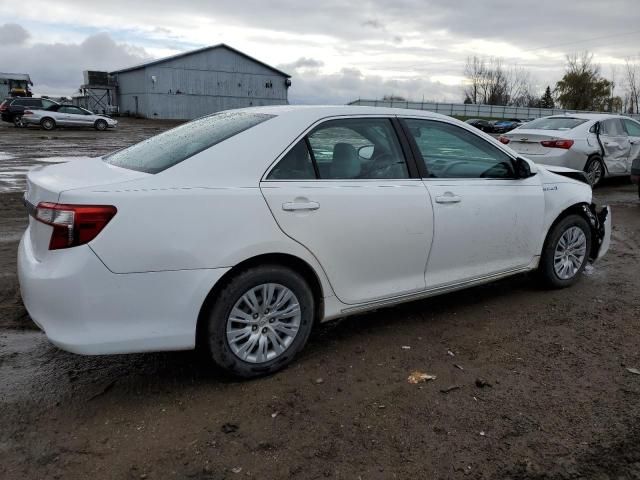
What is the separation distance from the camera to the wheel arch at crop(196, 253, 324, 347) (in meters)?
3.12

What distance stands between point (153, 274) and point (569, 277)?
3.87m

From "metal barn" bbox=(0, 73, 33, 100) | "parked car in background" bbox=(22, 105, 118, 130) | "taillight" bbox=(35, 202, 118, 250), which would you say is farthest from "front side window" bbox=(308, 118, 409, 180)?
"metal barn" bbox=(0, 73, 33, 100)

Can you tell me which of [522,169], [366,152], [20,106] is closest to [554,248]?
[522,169]

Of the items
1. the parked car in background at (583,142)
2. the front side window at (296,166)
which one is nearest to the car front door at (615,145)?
the parked car in background at (583,142)

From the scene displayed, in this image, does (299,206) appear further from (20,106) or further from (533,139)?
(20,106)

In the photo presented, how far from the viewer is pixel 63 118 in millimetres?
30172

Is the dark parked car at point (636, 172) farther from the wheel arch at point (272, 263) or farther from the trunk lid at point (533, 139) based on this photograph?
the wheel arch at point (272, 263)

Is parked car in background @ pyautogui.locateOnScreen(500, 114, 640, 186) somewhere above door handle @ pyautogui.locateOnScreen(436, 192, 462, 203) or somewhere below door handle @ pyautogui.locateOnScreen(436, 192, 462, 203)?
above

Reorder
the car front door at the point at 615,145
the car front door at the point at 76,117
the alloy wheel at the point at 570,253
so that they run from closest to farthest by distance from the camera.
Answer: the alloy wheel at the point at 570,253 < the car front door at the point at 615,145 < the car front door at the point at 76,117

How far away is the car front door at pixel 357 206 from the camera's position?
3.36 m

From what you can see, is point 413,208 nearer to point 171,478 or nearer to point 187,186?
point 187,186

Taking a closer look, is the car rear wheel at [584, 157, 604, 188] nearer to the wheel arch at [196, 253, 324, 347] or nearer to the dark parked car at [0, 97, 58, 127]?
the wheel arch at [196, 253, 324, 347]

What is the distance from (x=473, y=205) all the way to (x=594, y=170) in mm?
8101

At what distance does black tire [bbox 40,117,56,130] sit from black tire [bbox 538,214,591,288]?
100.0 feet
